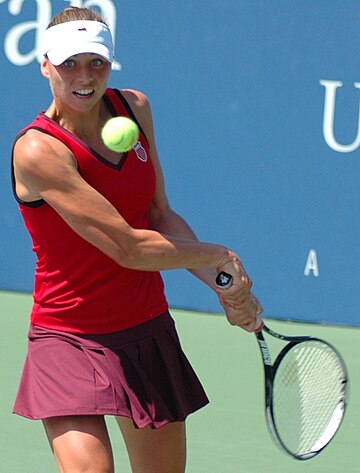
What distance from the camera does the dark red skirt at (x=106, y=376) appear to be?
2.87 m

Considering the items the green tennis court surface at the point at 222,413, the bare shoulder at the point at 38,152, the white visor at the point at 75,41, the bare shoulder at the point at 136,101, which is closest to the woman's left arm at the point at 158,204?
the bare shoulder at the point at 136,101

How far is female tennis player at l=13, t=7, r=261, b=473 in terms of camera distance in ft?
9.24

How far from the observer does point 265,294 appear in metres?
5.88

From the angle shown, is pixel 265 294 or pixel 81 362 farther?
pixel 265 294

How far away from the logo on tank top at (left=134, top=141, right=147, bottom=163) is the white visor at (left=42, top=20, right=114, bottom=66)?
0.71 ft

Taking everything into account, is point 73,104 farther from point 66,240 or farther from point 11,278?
point 11,278

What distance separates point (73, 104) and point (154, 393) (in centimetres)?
71

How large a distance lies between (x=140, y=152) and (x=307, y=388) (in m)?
0.78

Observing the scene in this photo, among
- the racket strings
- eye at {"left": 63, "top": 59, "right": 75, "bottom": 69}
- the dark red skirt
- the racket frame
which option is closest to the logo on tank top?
eye at {"left": 63, "top": 59, "right": 75, "bottom": 69}

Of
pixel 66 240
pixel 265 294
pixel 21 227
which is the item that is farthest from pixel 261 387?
pixel 66 240

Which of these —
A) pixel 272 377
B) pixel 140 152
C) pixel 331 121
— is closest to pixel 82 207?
pixel 140 152

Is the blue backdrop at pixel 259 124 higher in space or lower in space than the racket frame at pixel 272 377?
higher

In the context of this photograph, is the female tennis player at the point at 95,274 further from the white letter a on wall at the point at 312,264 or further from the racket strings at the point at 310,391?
the white letter a on wall at the point at 312,264

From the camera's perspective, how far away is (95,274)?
293 centimetres
